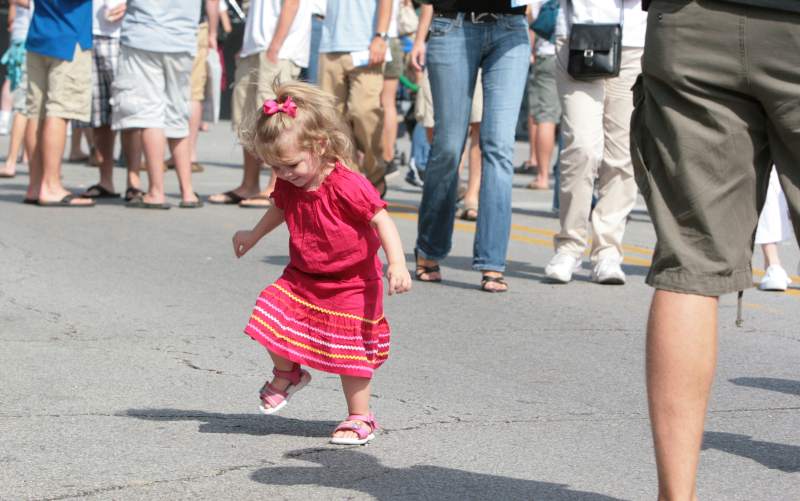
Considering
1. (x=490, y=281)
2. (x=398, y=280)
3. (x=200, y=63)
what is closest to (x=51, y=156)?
(x=200, y=63)

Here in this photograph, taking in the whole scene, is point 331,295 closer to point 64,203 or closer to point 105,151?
point 64,203

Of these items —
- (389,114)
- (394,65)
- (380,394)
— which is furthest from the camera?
(389,114)

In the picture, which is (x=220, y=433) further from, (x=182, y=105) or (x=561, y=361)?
(x=182, y=105)

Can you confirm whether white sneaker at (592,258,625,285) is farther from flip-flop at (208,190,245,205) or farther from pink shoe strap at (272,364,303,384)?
flip-flop at (208,190,245,205)

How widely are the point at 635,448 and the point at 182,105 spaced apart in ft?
23.1

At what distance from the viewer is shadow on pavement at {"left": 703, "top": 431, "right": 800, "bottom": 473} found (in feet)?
13.5

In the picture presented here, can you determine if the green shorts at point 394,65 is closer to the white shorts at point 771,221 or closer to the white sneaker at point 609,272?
the white sneaker at point 609,272

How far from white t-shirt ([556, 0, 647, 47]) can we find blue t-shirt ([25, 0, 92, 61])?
4.01 metres

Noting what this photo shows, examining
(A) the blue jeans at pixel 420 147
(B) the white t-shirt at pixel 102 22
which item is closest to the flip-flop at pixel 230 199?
(B) the white t-shirt at pixel 102 22

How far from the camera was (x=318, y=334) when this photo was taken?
4.38 metres

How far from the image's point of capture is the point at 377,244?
4441 millimetres

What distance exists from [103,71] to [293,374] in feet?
23.7

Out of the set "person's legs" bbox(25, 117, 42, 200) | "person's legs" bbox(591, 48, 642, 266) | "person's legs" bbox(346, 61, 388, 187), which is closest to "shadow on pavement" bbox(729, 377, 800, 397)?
"person's legs" bbox(591, 48, 642, 266)

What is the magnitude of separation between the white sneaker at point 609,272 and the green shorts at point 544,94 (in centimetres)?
510
